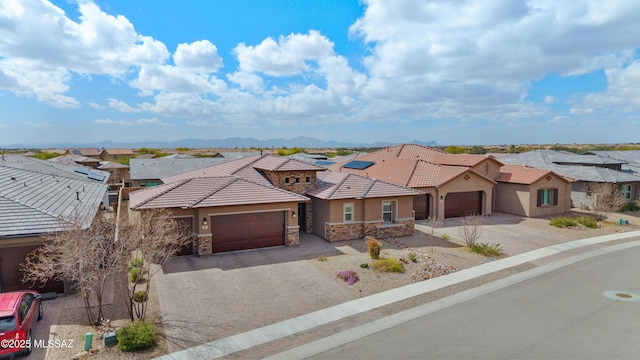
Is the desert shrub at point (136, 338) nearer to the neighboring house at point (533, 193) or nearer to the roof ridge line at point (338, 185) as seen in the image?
the roof ridge line at point (338, 185)

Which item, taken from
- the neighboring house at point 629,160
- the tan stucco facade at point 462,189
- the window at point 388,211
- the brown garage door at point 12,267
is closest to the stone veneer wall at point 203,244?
the brown garage door at point 12,267

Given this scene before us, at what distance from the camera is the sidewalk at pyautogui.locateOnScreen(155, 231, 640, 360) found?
11.2 metres

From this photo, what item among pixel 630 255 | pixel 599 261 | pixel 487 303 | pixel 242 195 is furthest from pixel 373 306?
pixel 630 255

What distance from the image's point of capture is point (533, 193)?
33.2 metres

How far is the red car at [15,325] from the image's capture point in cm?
1016

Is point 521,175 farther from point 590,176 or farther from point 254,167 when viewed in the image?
point 254,167

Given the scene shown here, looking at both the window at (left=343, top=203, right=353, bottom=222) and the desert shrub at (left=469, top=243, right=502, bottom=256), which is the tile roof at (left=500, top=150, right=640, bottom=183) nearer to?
the desert shrub at (left=469, top=243, right=502, bottom=256)

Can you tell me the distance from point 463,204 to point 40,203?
29318 mm

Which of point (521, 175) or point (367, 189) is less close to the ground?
point (521, 175)

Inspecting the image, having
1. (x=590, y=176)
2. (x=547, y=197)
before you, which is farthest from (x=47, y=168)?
(x=590, y=176)

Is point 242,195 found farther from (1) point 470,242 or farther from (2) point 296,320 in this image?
(1) point 470,242

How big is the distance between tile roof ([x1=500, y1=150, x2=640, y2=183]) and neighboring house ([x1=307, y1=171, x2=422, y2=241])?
23.0m

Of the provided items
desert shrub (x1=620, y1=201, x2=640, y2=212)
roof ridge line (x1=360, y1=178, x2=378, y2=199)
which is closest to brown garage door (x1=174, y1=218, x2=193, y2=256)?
roof ridge line (x1=360, y1=178, x2=378, y2=199)

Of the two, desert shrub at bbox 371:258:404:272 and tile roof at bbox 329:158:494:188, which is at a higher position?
tile roof at bbox 329:158:494:188
